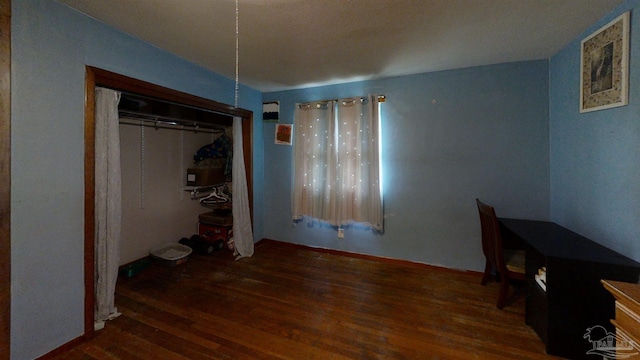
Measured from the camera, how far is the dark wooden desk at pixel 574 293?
1.44 metres

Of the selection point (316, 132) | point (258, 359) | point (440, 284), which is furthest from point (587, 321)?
point (316, 132)

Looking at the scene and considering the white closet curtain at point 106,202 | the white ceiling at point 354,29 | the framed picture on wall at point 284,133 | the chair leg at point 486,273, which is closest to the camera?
the white ceiling at point 354,29

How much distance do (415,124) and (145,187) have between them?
11.8 feet

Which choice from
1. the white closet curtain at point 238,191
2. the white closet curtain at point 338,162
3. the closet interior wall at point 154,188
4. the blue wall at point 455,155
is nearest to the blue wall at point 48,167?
the closet interior wall at point 154,188

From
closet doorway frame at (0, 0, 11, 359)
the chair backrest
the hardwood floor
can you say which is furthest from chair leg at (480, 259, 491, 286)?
closet doorway frame at (0, 0, 11, 359)

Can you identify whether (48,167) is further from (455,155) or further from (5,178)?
(455,155)

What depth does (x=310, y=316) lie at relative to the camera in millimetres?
1973

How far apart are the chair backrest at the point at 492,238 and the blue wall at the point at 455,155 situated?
1.49 feet

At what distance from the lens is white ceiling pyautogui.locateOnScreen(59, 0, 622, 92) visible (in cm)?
158

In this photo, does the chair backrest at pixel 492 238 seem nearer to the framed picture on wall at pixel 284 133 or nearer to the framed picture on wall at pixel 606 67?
the framed picture on wall at pixel 606 67

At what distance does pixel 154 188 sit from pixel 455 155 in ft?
12.8

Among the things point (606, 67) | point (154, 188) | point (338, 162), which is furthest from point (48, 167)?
point (606, 67)

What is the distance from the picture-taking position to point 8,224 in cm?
134

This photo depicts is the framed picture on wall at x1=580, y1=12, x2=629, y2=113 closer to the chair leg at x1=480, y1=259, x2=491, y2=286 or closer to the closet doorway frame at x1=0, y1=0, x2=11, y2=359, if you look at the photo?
the chair leg at x1=480, y1=259, x2=491, y2=286
